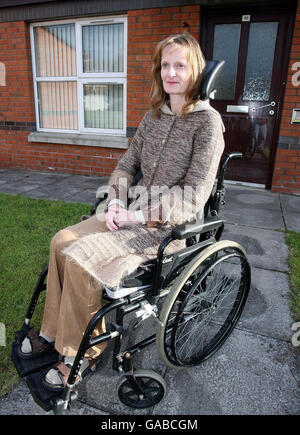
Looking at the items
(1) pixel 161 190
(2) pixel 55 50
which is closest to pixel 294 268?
(1) pixel 161 190

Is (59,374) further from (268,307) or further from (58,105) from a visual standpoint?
(58,105)

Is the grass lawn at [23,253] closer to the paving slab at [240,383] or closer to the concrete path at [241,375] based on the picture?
the concrete path at [241,375]

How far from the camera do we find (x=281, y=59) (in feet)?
14.4

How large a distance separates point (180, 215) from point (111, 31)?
4.59 metres

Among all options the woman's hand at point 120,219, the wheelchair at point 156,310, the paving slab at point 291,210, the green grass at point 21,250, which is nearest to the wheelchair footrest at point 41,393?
the wheelchair at point 156,310

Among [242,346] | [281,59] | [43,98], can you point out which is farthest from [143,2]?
[242,346]

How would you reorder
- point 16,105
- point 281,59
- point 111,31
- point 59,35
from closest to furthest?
point 281,59 < point 111,31 < point 59,35 < point 16,105

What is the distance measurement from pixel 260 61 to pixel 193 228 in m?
3.89

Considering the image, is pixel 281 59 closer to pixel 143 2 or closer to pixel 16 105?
pixel 143 2

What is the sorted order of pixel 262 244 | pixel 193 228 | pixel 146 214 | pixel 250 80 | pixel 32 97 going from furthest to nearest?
pixel 32 97
pixel 250 80
pixel 262 244
pixel 146 214
pixel 193 228

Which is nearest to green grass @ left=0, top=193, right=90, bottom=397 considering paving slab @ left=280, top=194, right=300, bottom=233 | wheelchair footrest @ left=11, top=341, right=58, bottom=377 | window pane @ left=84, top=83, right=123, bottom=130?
wheelchair footrest @ left=11, top=341, right=58, bottom=377

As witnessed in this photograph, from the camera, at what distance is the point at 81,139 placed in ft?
18.2

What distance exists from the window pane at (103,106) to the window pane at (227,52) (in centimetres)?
157

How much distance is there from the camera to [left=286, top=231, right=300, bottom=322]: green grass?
7.54 feet
